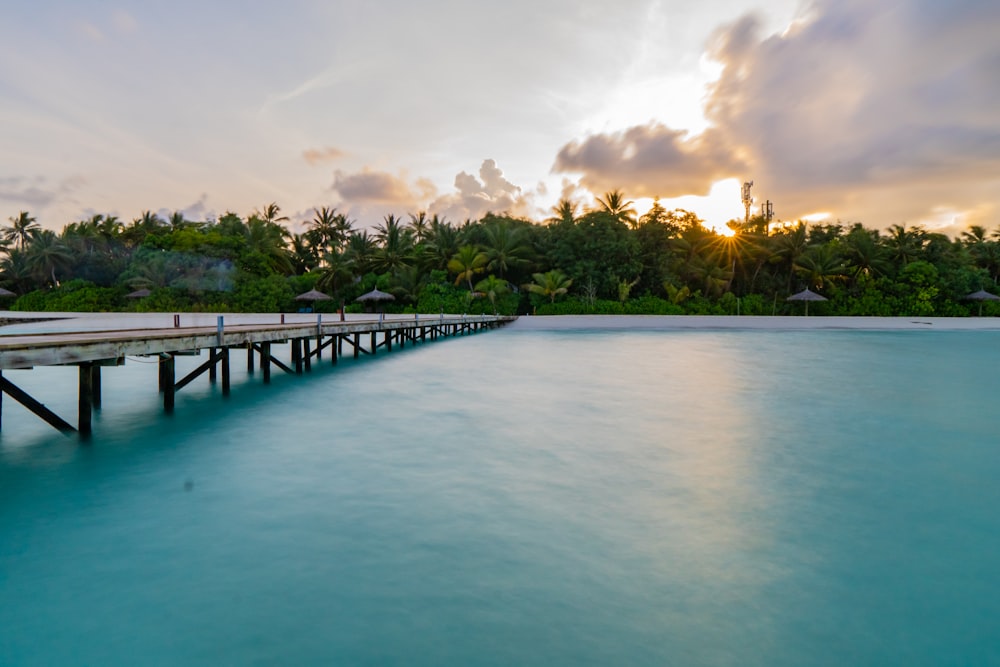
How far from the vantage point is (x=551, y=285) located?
3769 centimetres

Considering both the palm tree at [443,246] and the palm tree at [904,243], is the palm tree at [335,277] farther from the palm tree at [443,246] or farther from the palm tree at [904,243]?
the palm tree at [904,243]

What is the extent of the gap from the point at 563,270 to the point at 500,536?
118 ft

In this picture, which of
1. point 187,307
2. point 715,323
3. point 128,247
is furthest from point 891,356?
point 128,247

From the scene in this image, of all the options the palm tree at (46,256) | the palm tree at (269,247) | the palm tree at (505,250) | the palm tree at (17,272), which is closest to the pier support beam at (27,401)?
the palm tree at (505,250)

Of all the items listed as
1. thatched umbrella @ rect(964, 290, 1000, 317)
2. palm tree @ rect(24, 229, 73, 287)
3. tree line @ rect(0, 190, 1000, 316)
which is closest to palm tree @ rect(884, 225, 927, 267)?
tree line @ rect(0, 190, 1000, 316)

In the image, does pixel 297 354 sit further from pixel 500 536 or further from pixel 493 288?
pixel 493 288

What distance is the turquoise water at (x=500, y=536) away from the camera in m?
3.34

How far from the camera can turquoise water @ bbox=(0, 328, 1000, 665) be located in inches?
131

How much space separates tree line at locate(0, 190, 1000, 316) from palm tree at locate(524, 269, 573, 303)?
3.6 inches

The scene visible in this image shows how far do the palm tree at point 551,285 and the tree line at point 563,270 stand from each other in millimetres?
90

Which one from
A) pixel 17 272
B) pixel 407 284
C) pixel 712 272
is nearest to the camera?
pixel 407 284

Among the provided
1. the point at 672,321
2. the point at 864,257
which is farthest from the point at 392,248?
the point at 864,257

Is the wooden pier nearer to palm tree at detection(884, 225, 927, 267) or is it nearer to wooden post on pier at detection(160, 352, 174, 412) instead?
wooden post on pier at detection(160, 352, 174, 412)

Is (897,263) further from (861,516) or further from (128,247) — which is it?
(128,247)
